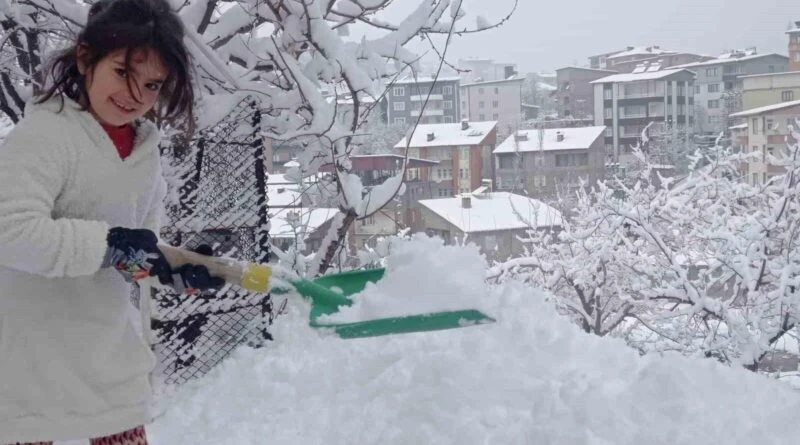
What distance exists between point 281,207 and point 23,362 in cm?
413

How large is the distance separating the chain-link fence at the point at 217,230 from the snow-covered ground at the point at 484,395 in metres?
0.47

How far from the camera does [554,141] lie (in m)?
32.1

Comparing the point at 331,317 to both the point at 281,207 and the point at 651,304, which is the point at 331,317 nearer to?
the point at 281,207

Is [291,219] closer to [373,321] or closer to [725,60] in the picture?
[373,321]

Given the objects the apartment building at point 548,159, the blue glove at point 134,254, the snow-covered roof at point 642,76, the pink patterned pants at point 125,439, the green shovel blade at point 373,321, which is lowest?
the apartment building at point 548,159

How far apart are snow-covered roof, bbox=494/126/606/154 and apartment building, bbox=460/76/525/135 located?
1246cm

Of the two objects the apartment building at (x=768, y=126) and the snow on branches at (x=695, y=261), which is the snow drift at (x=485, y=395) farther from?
the apartment building at (x=768, y=126)

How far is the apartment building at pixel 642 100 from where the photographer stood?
36.3 metres

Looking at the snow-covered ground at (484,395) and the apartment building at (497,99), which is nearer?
the snow-covered ground at (484,395)

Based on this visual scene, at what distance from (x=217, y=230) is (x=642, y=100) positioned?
35.1 meters

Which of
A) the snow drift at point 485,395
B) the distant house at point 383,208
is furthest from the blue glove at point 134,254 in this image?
the distant house at point 383,208

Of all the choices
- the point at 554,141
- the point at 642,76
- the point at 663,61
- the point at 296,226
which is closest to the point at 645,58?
the point at 663,61

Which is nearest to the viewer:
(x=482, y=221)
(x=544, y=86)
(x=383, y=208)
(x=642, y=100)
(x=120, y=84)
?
(x=120, y=84)

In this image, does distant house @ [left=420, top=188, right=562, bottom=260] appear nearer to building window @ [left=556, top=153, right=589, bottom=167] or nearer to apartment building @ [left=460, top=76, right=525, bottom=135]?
building window @ [left=556, top=153, right=589, bottom=167]
